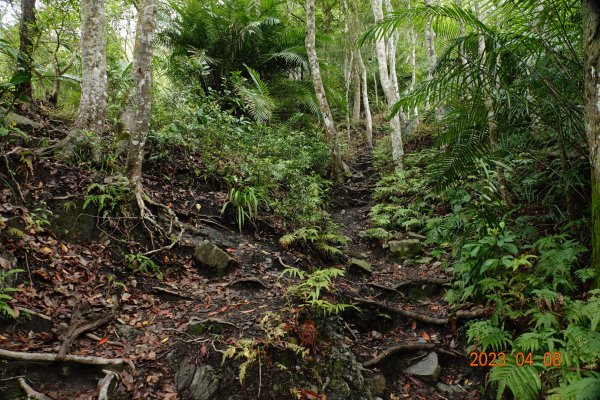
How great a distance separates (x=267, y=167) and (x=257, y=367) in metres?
3.97

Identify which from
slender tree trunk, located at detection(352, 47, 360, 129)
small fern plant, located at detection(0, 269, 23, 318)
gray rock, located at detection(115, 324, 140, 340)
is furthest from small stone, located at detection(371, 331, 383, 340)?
slender tree trunk, located at detection(352, 47, 360, 129)

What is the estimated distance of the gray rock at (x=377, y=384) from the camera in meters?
3.15

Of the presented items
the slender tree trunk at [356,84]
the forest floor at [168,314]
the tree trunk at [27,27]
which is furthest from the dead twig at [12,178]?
the slender tree trunk at [356,84]

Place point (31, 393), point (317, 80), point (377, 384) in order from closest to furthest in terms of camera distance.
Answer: point (31, 393), point (377, 384), point (317, 80)

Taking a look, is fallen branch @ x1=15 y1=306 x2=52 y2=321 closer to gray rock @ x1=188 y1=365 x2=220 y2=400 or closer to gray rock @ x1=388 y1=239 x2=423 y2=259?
gray rock @ x1=188 y1=365 x2=220 y2=400

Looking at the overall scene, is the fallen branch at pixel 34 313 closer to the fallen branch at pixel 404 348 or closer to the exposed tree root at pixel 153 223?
the exposed tree root at pixel 153 223

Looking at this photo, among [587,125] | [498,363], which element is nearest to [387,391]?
[498,363]

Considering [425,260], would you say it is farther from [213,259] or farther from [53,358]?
[53,358]

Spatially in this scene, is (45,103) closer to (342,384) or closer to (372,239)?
(372,239)

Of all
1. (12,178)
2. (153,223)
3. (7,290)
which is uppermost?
(12,178)

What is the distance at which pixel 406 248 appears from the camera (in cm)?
592

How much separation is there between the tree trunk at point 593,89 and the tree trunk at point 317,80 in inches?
274

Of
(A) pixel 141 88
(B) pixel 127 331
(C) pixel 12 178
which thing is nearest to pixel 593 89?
(B) pixel 127 331

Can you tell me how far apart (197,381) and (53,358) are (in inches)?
42.7
